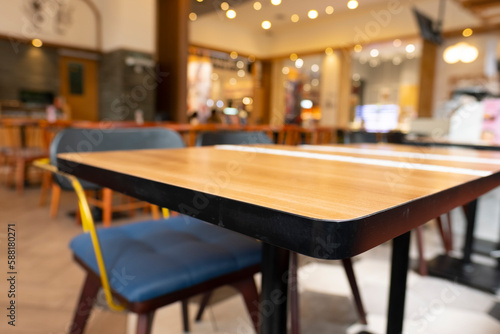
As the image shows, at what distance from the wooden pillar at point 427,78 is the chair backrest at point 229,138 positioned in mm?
7236

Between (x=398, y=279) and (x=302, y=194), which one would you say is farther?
(x=398, y=279)

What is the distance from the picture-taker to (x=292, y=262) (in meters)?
1.28

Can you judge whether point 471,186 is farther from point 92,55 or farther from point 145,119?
point 92,55

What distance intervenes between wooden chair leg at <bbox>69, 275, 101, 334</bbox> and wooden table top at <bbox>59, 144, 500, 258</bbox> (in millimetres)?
397


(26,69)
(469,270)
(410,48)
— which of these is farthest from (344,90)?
(26,69)

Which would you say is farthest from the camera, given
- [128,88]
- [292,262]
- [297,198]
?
[128,88]

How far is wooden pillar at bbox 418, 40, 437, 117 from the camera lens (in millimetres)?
7801

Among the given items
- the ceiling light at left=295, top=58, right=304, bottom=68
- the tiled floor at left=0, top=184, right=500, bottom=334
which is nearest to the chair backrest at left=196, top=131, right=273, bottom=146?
the tiled floor at left=0, top=184, right=500, bottom=334

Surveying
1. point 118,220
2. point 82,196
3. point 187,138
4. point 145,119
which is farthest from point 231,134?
point 145,119

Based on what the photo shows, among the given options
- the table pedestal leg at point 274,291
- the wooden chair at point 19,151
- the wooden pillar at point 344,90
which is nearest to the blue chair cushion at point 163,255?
the table pedestal leg at point 274,291

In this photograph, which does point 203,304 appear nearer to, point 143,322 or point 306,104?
point 143,322

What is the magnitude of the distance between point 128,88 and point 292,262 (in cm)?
667

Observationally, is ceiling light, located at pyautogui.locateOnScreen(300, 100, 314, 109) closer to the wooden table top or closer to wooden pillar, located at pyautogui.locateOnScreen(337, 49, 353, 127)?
wooden pillar, located at pyautogui.locateOnScreen(337, 49, 353, 127)

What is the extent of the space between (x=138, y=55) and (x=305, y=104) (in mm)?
5340
